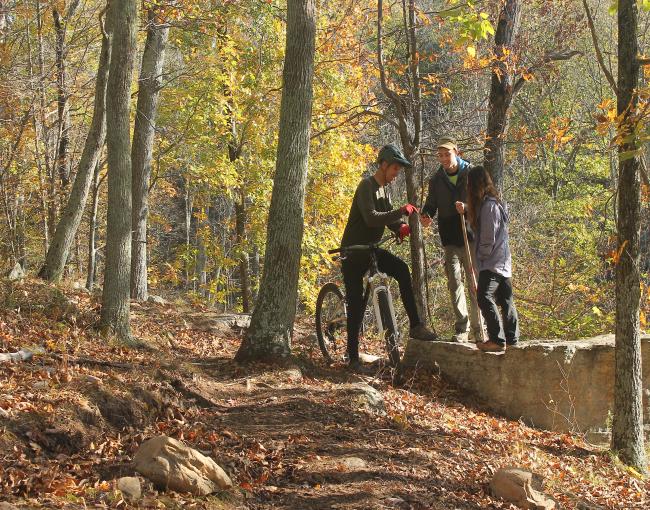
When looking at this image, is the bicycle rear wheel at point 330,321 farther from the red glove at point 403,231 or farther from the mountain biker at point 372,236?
the red glove at point 403,231

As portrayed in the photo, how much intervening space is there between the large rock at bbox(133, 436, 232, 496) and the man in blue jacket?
4.40 meters

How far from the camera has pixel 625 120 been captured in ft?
19.4

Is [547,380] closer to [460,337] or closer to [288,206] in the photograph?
[460,337]

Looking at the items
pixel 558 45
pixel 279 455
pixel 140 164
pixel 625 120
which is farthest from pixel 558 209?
pixel 279 455

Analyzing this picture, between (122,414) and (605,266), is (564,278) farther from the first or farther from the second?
(122,414)

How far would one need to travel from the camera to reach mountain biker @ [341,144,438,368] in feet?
24.7

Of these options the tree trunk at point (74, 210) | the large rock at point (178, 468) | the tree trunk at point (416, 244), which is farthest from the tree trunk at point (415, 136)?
the large rock at point (178, 468)

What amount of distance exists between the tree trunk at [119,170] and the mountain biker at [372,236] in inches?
101

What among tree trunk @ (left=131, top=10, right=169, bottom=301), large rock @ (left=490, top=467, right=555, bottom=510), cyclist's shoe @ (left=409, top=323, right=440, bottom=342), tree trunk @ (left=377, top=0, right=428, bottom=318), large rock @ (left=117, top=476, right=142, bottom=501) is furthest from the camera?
tree trunk @ (left=131, top=10, right=169, bottom=301)

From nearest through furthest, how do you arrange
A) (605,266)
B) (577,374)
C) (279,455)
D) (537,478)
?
(279,455) → (537,478) → (577,374) → (605,266)

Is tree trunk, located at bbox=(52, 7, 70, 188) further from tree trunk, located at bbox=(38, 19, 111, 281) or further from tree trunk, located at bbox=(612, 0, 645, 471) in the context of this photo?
tree trunk, located at bbox=(612, 0, 645, 471)

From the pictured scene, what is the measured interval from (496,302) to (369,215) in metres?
1.82

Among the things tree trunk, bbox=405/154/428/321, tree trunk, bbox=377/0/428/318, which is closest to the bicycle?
tree trunk, bbox=405/154/428/321

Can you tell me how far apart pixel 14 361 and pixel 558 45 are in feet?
36.7
